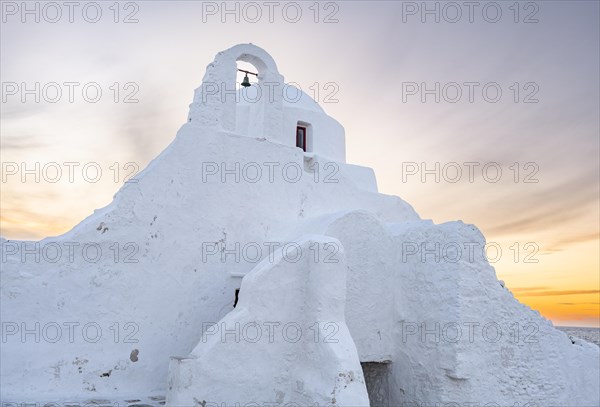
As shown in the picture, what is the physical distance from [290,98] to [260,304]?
23.4 ft

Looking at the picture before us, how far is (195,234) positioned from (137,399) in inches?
118

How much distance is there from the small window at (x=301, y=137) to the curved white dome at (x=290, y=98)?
55 cm

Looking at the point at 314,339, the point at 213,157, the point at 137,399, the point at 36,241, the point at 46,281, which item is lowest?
the point at 137,399

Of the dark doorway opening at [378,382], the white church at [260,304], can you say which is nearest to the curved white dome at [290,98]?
the white church at [260,304]

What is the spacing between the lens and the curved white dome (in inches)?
541

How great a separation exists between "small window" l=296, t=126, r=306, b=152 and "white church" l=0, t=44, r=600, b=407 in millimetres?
1596

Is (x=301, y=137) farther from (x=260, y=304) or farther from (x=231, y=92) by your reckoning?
(x=260, y=304)

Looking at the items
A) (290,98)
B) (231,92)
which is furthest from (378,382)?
(290,98)

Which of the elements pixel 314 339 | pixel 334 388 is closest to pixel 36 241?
pixel 314 339

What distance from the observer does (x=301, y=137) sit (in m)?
13.8

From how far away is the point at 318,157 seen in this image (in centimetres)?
1263

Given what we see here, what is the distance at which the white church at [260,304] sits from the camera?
27.5ft

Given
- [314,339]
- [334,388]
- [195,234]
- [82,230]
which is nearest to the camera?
[334,388]

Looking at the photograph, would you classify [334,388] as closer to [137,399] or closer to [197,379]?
[197,379]
